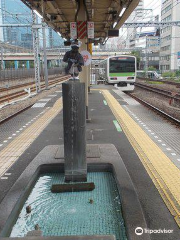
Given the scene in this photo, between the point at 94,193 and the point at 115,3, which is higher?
the point at 115,3

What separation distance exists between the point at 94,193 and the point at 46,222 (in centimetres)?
108

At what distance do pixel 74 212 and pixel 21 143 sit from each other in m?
4.16

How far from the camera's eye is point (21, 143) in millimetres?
7730

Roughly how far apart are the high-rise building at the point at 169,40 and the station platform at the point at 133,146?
58310 millimetres

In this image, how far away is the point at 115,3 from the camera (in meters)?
8.87

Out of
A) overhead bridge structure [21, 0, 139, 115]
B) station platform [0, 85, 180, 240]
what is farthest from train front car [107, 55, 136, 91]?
overhead bridge structure [21, 0, 139, 115]

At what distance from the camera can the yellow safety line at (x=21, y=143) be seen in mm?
6203

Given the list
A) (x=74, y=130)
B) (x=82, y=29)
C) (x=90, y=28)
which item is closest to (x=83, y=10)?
(x=82, y=29)

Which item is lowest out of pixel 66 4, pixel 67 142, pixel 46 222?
pixel 46 222

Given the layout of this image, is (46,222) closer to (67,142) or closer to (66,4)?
(67,142)

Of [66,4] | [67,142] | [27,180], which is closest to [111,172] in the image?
[67,142]

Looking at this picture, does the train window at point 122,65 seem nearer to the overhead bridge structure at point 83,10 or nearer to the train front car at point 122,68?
the train front car at point 122,68

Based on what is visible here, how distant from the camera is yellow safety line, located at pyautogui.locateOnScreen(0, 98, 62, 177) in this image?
6203 mm

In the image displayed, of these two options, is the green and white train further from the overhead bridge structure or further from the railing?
the railing
